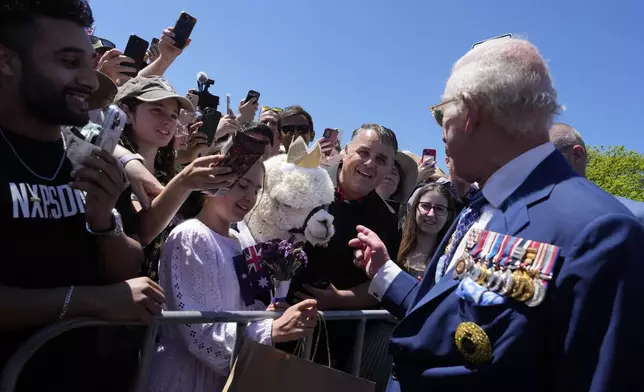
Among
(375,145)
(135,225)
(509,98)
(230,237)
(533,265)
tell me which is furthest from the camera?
(375,145)

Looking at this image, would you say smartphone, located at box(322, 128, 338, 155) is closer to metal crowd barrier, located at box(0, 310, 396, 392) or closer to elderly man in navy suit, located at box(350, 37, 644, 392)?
metal crowd barrier, located at box(0, 310, 396, 392)

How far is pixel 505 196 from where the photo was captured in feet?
5.90

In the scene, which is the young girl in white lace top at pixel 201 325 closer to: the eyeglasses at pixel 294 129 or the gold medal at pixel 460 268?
the gold medal at pixel 460 268

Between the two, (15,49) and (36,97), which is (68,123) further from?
(15,49)

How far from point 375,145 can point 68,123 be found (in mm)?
2188

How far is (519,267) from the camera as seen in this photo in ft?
5.10

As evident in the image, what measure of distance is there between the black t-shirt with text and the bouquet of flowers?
92 cm

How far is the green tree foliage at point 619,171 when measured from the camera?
32188 mm

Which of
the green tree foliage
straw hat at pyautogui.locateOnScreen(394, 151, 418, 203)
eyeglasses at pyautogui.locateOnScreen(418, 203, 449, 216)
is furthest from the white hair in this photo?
the green tree foliage

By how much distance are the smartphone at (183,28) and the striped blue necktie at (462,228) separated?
131 inches

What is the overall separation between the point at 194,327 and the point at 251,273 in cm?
46

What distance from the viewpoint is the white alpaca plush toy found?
10.5ft

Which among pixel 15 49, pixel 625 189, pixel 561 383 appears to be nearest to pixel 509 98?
pixel 561 383

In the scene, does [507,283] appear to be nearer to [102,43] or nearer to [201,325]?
[201,325]
